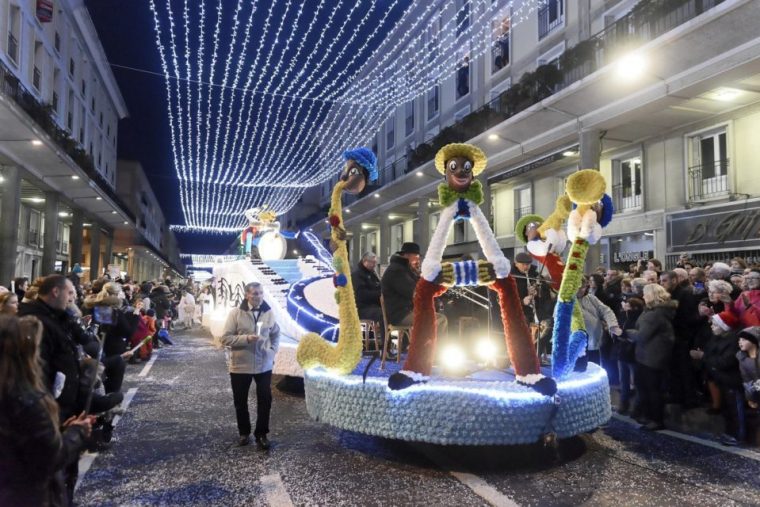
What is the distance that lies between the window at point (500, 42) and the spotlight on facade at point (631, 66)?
984cm

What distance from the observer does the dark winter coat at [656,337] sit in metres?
6.32

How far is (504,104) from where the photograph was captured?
18469mm

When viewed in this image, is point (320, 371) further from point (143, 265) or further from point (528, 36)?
point (143, 265)

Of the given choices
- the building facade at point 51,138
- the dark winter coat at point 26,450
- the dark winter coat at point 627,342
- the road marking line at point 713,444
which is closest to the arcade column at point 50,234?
the building facade at point 51,138

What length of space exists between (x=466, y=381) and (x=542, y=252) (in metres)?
1.99

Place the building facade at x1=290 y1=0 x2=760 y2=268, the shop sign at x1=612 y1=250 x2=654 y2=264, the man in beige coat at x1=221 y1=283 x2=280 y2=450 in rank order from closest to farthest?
the man in beige coat at x1=221 y1=283 x2=280 y2=450
the building facade at x1=290 y1=0 x2=760 y2=268
the shop sign at x1=612 y1=250 x2=654 y2=264

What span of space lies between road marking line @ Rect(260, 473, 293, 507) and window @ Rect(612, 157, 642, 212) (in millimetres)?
14514

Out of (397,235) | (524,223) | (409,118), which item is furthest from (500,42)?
(524,223)

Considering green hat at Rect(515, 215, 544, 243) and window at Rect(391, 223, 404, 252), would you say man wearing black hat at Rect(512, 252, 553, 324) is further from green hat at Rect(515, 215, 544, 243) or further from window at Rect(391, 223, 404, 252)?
window at Rect(391, 223, 404, 252)

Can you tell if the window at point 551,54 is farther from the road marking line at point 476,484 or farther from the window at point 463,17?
the road marking line at point 476,484

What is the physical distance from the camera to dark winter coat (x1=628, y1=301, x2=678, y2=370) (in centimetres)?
632

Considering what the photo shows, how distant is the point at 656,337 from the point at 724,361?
689 mm

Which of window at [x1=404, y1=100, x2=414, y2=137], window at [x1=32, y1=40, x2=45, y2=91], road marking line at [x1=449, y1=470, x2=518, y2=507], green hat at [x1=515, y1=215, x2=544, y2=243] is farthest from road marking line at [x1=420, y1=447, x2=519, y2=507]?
window at [x1=404, y1=100, x2=414, y2=137]

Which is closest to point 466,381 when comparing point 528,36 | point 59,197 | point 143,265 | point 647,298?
point 647,298
